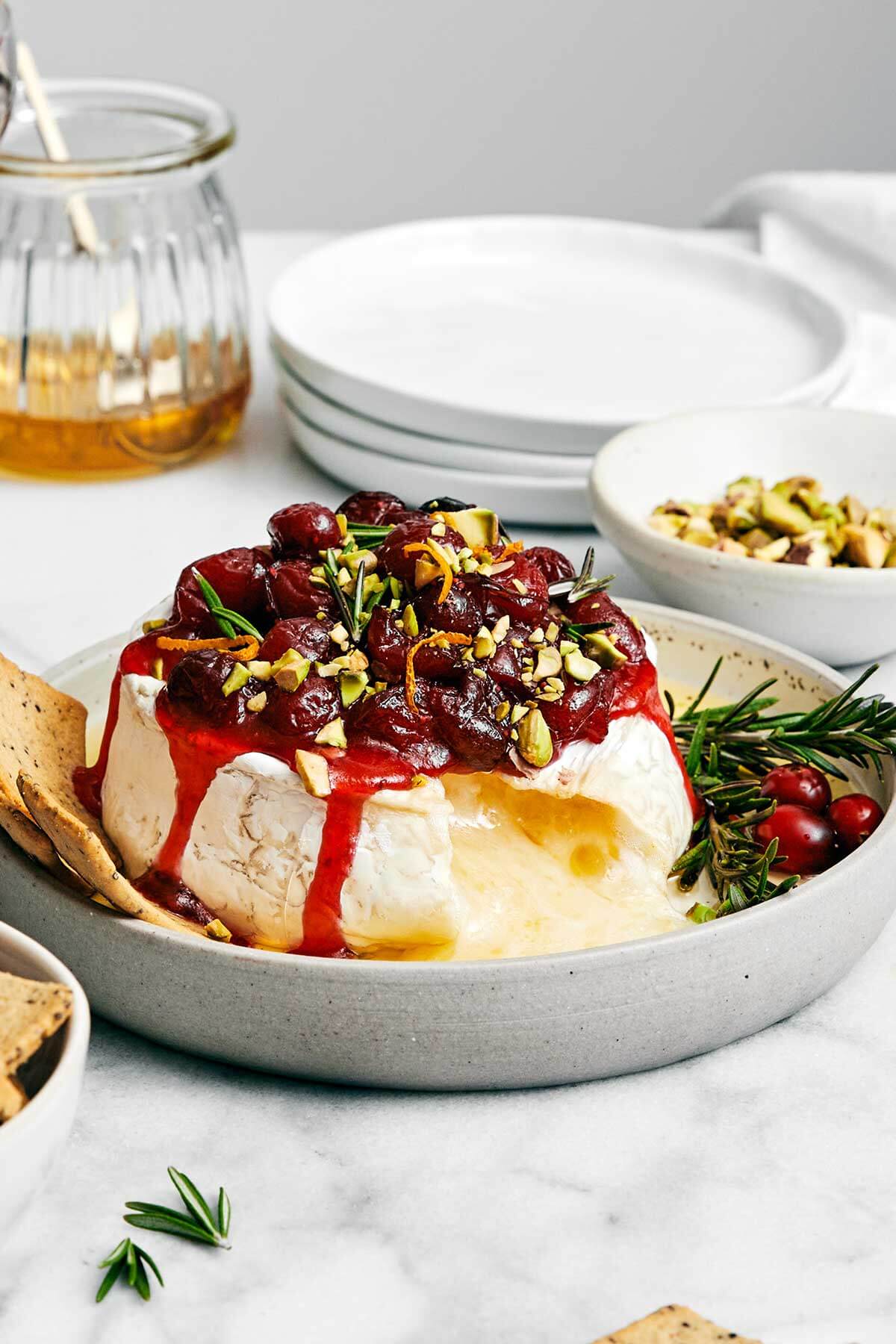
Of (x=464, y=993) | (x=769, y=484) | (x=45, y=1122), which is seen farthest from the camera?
(x=769, y=484)

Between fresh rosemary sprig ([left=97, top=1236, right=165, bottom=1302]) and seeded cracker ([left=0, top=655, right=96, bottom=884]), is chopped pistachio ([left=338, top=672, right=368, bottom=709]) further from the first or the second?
fresh rosemary sprig ([left=97, top=1236, right=165, bottom=1302])

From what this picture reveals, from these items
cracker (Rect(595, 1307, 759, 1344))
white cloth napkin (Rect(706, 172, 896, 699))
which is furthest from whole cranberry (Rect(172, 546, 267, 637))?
white cloth napkin (Rect(706, 172, 896, 699))

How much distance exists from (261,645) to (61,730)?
0.29 m

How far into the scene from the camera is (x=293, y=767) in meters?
1.23

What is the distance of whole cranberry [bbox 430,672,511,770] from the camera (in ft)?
4.03

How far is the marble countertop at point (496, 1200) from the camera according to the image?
3.43ft

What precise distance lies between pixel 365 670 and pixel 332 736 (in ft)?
0.24

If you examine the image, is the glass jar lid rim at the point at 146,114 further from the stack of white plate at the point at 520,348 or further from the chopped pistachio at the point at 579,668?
the chopped pistachio at the point at 579,668

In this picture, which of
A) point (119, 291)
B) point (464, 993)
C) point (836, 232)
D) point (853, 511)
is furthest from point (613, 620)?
point (836, 232)

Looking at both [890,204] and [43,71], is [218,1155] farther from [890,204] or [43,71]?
[43,71]

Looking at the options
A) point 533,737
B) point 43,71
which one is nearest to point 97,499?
point 533,737

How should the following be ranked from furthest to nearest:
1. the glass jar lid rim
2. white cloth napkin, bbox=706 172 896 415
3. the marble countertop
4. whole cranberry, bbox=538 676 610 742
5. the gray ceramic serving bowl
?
white cloth napkin, bbox=706 172 896 415
the glass jar lid rim
whole cranberry, bbox=538 676 610 742
the gray ceramic serving bowl
the marble countertop

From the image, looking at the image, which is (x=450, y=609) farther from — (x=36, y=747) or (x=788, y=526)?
(x=788, y=526)

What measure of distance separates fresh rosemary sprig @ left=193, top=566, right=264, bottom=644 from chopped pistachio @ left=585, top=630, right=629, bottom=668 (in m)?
0.27
